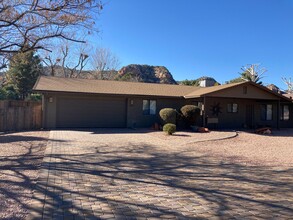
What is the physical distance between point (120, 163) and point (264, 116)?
1883 centimetres

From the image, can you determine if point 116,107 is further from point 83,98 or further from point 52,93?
point 52,93

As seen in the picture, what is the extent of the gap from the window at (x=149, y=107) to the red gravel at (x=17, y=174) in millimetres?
10117

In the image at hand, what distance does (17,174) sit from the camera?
21.9ft

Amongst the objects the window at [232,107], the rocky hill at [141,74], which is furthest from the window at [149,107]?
the rocky hill at [141,74]

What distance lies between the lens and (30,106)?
17.8 m

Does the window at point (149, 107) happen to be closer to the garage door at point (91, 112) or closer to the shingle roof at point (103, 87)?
the shingle roof at point (103, 87)

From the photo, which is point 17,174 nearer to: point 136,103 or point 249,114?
point 136,103

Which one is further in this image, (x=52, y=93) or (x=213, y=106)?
(x=213, y=106)

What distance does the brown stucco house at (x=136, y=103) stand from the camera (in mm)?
18641

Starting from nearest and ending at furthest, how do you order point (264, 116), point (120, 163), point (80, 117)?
point (120, 163)
point (80, 117)
point (264, 116)

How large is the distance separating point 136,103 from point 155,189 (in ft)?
49.3

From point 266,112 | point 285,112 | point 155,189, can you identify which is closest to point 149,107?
point 266,112

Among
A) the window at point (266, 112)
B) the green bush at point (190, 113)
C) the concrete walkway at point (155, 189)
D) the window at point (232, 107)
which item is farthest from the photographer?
the window at point (266, 112)

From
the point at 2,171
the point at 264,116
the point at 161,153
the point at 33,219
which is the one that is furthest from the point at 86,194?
the point at 264,116
